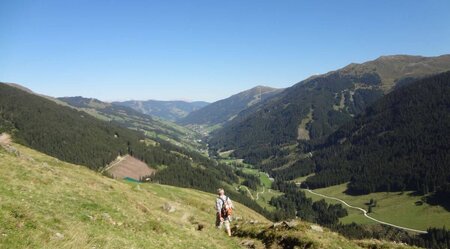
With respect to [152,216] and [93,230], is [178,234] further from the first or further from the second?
[93,230]

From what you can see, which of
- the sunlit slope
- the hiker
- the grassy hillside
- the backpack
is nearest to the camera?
the sunlit slope

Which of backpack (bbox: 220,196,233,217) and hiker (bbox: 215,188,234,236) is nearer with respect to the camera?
hiker (bbox: 215,188,234,236)

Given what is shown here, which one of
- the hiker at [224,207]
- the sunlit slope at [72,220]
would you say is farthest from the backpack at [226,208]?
Result: the sunlit slope at [72,220]

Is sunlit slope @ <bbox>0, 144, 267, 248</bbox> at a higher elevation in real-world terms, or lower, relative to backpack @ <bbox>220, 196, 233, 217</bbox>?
higher

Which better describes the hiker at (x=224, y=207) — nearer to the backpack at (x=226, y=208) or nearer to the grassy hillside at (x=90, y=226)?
the backpack at (x=226, y=208)

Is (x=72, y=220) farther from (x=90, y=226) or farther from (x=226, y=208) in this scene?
(x=226, y=208)

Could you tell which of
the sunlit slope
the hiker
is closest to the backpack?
the hiker

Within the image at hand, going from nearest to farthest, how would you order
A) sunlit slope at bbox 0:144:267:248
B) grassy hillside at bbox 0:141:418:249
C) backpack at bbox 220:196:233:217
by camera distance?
sunlit slope at bbox 0:144:267:248, grassy hillside at bbox 0:141:418:249, backpack at bbox 220:196:233:217

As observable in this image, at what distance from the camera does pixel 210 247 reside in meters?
25.2

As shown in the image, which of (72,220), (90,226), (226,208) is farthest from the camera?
(226,208)

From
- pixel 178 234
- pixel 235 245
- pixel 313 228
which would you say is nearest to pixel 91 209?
pixel 178 234

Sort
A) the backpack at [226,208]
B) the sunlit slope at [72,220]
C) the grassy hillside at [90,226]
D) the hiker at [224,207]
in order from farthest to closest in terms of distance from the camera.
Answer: the backpack at [226,208]
the hiker at [224,207]
the grassy hillside at [90,226]
the sunlit slope at [72,220]

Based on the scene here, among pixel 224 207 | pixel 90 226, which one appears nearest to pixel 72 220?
pixel 90 226

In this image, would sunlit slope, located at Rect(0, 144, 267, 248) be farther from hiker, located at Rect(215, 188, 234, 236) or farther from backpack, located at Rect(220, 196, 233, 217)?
backpack, located at Rect(220, 196, 233, 217)
